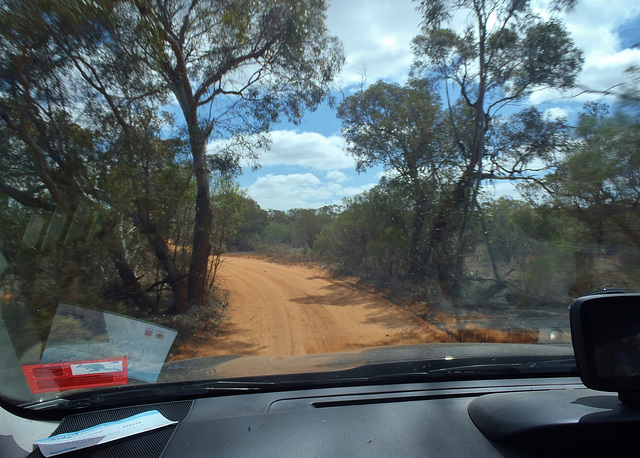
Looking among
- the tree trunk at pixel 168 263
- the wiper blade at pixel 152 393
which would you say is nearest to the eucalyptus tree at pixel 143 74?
the tree trunk at pixel 168 263

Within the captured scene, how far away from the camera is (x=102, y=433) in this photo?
258cm

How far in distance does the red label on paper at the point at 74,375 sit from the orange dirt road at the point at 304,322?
332cm

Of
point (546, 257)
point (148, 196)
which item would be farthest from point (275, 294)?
point (546, 257)

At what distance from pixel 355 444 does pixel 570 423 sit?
4.02ft

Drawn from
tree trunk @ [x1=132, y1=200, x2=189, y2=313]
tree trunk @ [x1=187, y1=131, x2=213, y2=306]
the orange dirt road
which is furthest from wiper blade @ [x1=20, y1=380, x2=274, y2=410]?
tree trunk @ [x1=187, y1=131, x2=213, y2=306]

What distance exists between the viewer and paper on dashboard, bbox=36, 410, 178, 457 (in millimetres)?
2400

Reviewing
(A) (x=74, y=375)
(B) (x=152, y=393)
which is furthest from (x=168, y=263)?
(B) (x=152, y=393)

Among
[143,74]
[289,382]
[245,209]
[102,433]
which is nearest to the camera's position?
[102,433]

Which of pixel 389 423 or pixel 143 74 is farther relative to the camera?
pixel 143 74

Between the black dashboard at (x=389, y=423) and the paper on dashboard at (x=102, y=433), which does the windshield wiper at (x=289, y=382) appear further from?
the paper on dashboard at (x=102, y=433)

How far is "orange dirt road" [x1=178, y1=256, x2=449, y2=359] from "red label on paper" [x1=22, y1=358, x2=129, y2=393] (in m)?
3.32

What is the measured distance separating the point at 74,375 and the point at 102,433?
1.05 m

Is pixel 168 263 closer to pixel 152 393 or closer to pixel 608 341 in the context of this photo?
pixel 152 393

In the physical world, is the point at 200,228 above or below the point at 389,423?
above
